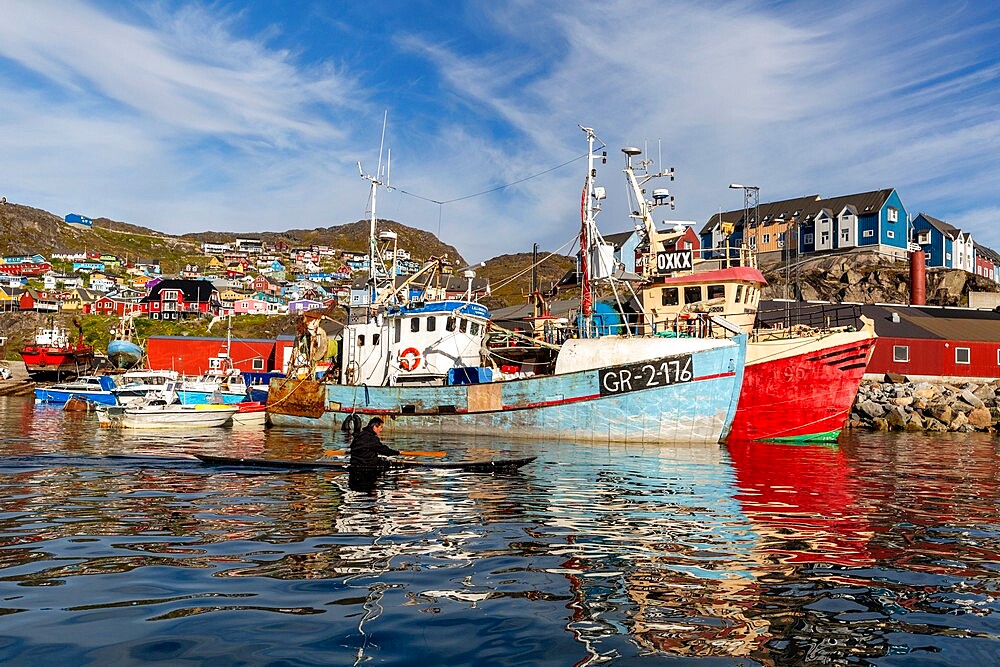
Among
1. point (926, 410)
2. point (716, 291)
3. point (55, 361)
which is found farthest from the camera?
point (55, 361)

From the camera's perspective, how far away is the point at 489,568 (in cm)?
825

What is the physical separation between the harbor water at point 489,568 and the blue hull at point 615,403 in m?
8.11

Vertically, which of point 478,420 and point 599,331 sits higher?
point 599,331

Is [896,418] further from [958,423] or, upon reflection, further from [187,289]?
[187,289]

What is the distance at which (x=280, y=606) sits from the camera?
6613 millimetres

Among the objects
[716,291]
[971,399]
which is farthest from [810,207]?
[716,291]

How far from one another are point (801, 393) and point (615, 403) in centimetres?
710

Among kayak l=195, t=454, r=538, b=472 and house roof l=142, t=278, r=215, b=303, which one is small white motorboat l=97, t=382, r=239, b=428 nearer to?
kayak l=195, t=454, r=538, b=472

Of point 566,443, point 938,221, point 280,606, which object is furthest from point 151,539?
point 938,221

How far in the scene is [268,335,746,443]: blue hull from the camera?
81.3ft

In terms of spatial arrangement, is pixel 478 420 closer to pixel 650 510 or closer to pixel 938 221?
pixel 650 510

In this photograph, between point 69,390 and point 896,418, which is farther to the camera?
point 69,390

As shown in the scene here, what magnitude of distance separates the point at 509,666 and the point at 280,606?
241cm

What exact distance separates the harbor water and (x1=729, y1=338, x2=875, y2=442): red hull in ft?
31.6
